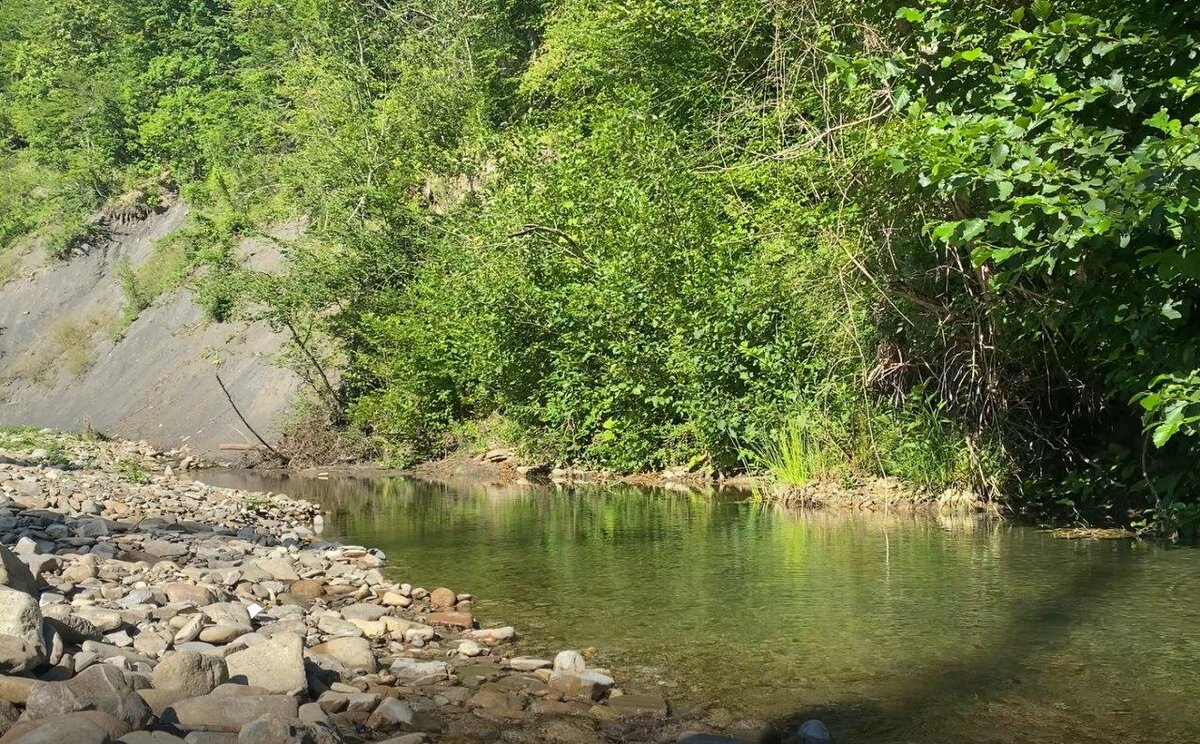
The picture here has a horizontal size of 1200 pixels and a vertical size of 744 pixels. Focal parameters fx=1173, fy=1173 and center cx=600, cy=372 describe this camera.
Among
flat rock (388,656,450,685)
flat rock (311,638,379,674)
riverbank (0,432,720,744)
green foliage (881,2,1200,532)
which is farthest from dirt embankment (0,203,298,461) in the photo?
green foliage (881,2,1200,532)

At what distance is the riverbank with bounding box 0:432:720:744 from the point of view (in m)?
4.68

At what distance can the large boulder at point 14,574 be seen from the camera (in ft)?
20.1

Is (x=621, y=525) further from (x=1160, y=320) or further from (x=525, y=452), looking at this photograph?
(x=525, y=452)

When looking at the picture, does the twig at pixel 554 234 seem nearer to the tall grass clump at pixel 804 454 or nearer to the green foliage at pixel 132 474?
the tall grass clump at pixel 804 454

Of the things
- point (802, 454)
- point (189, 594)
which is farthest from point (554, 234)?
point (189, 594)

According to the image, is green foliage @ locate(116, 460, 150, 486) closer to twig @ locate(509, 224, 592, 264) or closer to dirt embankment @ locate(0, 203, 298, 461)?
dirt embankment @ locate(0, 203, 298, 461)

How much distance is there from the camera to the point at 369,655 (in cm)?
661

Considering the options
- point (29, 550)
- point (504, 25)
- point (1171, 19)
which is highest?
point (504, 25)

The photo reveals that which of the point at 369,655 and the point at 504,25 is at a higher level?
the point at 504,25

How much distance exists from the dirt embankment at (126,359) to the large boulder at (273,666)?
20371 mm

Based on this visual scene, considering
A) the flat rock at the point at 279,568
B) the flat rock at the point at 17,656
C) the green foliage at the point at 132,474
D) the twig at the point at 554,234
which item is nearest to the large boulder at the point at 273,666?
the flat rock at the point at 17,656

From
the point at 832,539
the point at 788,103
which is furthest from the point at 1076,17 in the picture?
the point at 788,103

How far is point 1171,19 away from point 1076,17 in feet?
1.84

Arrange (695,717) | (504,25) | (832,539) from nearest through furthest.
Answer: (695,717) → (832,539) → (504,25)
